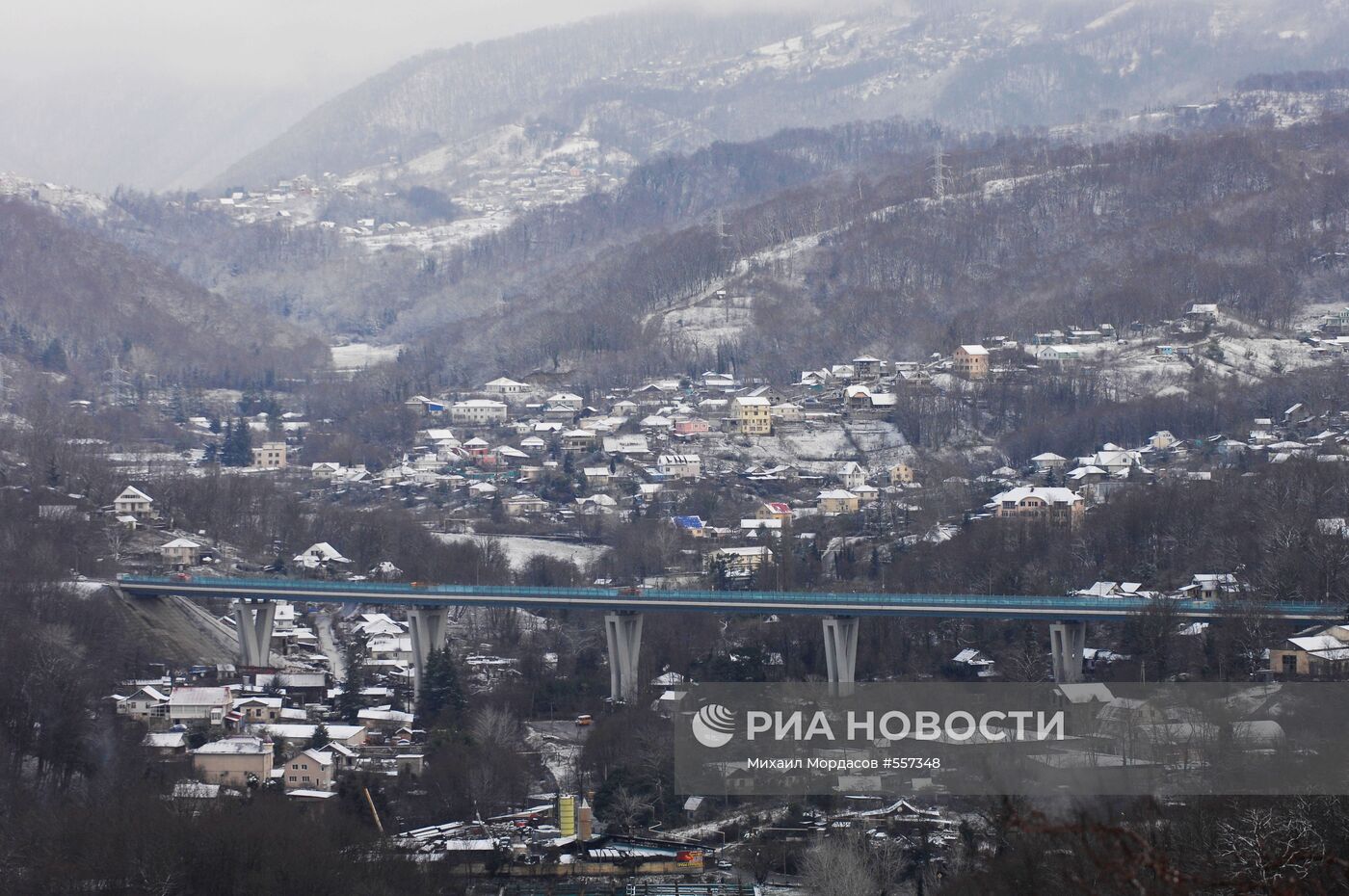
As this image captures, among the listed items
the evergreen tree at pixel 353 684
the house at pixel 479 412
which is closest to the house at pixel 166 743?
the evergreen tree at pixel 353 684

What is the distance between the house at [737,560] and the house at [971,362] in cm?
3389

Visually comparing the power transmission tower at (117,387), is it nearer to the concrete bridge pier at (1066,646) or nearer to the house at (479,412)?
the house at (479,412)

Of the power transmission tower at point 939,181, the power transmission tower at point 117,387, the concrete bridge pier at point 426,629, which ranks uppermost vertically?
the power transmission tower at point 939,181

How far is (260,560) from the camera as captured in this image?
3270 inches

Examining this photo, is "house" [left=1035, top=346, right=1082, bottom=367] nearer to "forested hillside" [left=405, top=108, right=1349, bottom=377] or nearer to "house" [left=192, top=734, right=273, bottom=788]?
"forested hillside" [left=405, top=108, right=1349, bottom=377]

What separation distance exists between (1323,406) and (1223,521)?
29730 millimetres

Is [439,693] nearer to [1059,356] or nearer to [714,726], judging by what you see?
[714,726]

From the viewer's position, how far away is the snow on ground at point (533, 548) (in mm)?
85750

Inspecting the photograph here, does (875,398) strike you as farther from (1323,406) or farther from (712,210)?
(712,210)

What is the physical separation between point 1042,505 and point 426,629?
84.9 feet

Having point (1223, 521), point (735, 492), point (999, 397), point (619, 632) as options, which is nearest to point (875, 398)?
point (999, 397)

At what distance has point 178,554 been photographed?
265 ft

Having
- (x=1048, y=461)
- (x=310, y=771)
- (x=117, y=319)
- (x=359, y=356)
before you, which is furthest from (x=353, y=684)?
(x=359, y=356)

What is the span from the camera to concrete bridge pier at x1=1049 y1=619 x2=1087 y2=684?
2421 inches
